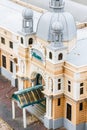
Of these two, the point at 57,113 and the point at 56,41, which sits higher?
the point at 56,41

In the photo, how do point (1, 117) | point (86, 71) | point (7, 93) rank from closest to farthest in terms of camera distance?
point (86, 71), point (1, 117), point (7, 93)

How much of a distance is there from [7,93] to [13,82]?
2.71 m

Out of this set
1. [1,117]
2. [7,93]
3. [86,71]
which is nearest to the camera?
[86,71]

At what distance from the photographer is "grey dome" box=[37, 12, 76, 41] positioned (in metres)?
60.9

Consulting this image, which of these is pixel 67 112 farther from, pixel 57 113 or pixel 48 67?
pixel 48 67

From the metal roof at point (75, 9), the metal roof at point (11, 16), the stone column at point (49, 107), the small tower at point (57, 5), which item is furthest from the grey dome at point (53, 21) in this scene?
the metal roof at point (75, 9)

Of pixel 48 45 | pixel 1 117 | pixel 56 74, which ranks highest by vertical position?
pixel 48 45

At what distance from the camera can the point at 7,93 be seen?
→ 73250 mm

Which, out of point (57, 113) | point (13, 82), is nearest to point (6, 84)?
point (13, 82)

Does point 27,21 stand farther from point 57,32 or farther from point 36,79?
point 36,79

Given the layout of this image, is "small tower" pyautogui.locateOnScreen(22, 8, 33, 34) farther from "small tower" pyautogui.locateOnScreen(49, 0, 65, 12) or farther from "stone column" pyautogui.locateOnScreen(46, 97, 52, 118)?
"stone column" pyautogui.locateOnScreen(46, 97, 52, 118)

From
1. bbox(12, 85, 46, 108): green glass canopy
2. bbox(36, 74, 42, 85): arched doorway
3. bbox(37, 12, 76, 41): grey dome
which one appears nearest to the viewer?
bbox(37, 12, 76, 41): grey dome

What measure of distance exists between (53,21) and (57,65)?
656cm

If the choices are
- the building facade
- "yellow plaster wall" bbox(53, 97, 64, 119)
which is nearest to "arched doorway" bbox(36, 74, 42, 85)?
the building facade
